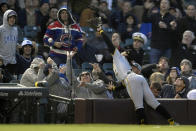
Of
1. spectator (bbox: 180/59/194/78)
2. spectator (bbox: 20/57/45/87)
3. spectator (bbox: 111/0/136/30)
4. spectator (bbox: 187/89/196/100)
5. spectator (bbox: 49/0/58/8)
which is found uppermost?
spectator (bbox: 49/0/58/8)

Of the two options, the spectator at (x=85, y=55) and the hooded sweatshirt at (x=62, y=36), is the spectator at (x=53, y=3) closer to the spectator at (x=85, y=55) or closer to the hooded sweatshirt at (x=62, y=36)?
the spectator at (x=85, y=55)

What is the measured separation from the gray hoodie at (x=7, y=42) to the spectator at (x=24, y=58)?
0.17 m

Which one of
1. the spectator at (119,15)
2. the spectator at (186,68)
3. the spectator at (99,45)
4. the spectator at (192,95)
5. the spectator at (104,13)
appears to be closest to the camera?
the spectator at (192,95)

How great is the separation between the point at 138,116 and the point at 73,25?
3385 millimetres

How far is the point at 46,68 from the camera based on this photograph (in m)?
14.4

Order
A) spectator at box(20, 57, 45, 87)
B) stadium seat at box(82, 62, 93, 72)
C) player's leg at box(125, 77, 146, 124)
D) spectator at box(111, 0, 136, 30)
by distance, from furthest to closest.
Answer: spectator at box(111, 0, 136, 30), stadium seat at box(82, 62, 93, 72), spectator at box(20, 57, 45, 87), player's leg at box(125, 77, 146, 124)

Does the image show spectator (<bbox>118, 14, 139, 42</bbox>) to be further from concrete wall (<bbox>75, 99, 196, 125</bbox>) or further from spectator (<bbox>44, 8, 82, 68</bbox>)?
concrete wall (<bbox>75, 99, 196, 125</bbox>)

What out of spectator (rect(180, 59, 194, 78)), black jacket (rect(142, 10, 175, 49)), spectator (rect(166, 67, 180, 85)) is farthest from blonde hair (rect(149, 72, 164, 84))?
black jacket (rect(142, 10, 175, 49))

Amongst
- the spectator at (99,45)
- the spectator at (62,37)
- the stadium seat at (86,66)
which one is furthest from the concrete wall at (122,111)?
the spectator at (99,45)

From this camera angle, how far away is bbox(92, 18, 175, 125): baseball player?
1369 cm

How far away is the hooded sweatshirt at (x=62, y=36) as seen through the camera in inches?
627

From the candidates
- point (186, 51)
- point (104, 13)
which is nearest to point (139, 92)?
point (186, 51)

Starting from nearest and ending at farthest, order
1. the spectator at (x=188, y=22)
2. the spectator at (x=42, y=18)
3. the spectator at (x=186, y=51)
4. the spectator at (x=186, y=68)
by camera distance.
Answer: the spectator at (x=186, y=68)
the spectator at (x=186, y=51)
the spectator at (x=42, y=18)
the spectator at (x=188, y=22)

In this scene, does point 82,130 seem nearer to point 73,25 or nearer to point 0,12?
point 73,25
